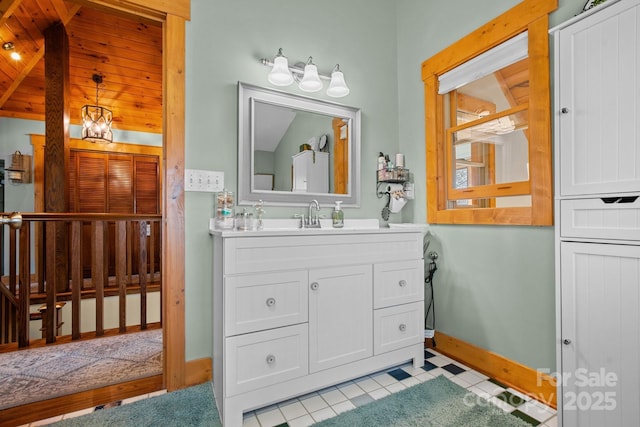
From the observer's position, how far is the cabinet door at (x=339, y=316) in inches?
62.8

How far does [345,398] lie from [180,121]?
1801 millimetres

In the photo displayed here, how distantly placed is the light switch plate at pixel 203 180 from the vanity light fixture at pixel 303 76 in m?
0.70

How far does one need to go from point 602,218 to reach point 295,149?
164cm

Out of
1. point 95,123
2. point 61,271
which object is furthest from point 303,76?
point 61,271

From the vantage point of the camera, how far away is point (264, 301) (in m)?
1.47

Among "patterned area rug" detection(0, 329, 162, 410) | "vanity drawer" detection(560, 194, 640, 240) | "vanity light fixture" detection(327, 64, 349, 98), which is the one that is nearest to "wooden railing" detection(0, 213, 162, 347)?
"patterned area rug" detection(0, 329, 162, 410)

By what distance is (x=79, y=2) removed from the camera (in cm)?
164

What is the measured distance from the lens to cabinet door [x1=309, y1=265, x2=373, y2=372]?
5.23 feet

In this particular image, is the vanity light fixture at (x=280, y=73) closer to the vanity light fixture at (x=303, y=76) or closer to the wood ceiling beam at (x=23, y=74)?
the vanity light fixture at (x=303, y=76)

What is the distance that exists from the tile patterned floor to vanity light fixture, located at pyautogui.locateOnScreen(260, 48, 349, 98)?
185 cm

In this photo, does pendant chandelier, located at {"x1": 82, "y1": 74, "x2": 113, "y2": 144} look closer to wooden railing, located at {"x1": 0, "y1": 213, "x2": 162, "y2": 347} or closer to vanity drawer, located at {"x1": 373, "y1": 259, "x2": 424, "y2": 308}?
wooden railing, located at {"x1": 0, "y1": 213, "x2": 162, "y2": 347}

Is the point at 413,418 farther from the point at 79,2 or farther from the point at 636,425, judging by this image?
the point at 79,2

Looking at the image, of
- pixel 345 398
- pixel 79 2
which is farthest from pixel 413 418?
pixel 79 2

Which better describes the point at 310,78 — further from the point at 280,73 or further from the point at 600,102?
the point at 600,102
